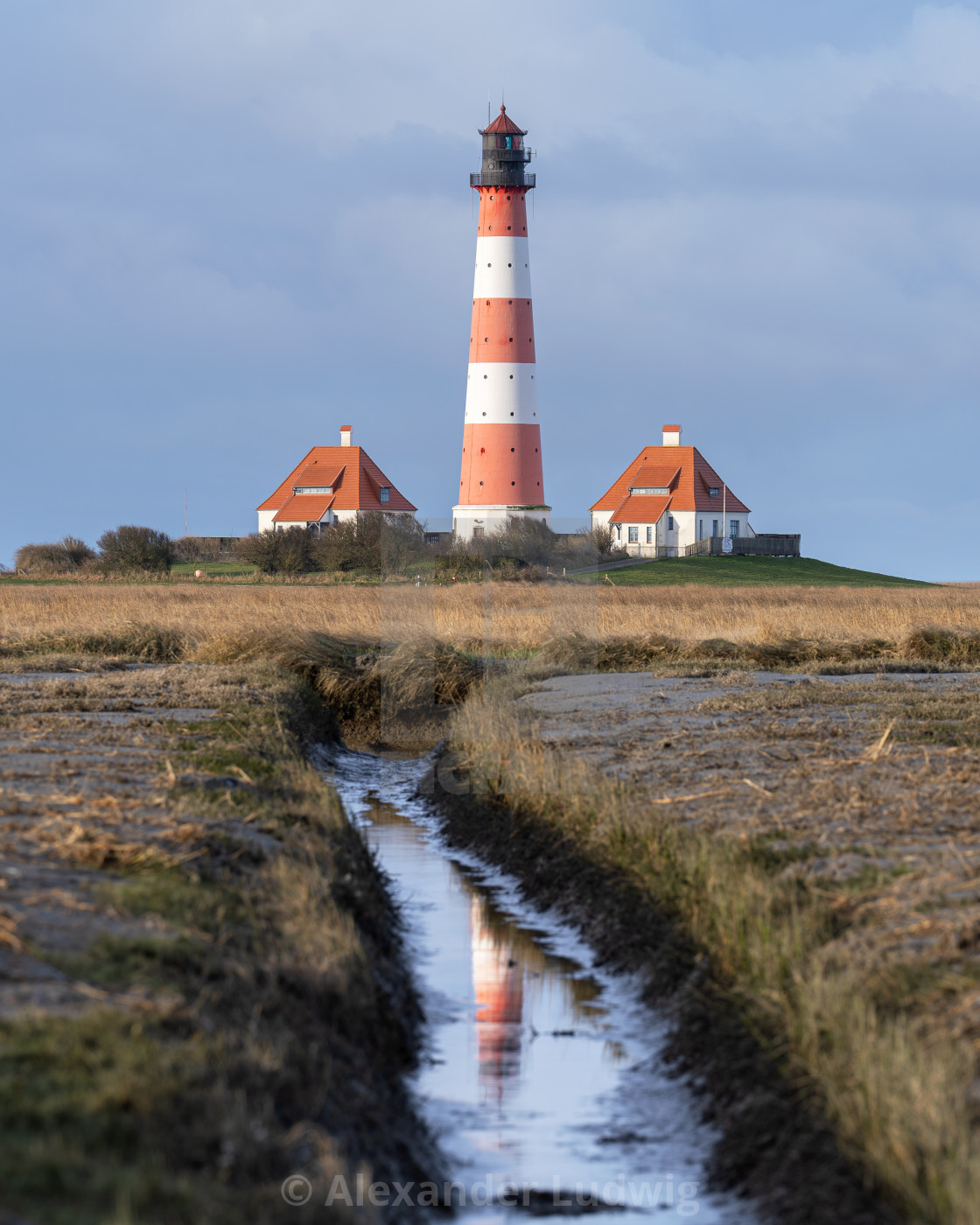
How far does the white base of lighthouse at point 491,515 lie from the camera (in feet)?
173

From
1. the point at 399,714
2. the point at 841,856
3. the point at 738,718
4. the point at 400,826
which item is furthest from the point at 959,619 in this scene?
the point at 841,856

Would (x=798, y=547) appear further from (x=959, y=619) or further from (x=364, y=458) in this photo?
(x=959, y=619)

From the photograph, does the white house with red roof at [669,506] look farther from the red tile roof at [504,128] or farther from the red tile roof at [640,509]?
the red tile roof at [504,128]

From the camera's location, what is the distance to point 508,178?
51.8 metres

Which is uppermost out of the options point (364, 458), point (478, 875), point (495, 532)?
point (364, 458)

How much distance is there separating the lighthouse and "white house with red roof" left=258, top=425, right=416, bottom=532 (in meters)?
18.9

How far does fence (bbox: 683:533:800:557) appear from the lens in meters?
76.1

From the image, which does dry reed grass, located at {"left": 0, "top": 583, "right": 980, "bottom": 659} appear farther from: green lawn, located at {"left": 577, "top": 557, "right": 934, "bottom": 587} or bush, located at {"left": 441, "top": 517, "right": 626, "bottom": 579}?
green lawn, located at {"left": 577, "top": 557, "right": 934, "bottom": 587}

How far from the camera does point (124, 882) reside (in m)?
7.65

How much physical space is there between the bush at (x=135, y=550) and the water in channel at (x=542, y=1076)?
174ft

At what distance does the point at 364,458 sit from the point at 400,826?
6368 cm

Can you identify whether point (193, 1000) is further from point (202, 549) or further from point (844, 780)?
point (202, 549)

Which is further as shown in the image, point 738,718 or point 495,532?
point 495,532

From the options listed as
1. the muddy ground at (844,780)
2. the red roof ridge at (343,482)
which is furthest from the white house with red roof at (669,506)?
the muddy ground at (844,780)
